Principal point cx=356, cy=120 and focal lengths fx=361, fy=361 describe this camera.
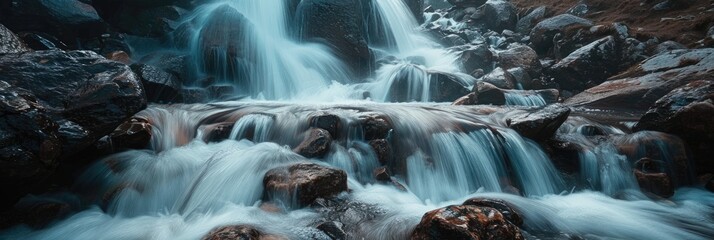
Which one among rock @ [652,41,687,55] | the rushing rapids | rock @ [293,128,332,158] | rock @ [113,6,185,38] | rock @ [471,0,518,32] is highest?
rock @ [471,0,518,32]

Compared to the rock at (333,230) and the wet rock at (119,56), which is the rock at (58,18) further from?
the rock at (333,230)

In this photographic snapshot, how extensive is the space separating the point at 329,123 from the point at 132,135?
3179 mm

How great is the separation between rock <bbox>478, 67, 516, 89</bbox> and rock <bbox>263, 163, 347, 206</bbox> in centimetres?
853

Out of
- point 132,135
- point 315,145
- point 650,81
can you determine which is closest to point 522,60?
point 650,81

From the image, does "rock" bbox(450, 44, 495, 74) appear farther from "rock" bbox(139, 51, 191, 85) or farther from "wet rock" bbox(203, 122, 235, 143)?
"wet rock" bbox(203, 122, 235, 143)

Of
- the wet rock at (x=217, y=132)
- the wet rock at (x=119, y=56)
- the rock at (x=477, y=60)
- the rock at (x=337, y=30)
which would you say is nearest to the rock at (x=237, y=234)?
the wet rock at (x=217, y=132)

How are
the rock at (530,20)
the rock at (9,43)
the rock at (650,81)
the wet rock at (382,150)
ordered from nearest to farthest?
the wet rock at (382,150), the rock at (9,43), the rock at (650,81), the rock at (530,20)

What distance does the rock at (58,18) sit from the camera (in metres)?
9.57

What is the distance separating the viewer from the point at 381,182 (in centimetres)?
562

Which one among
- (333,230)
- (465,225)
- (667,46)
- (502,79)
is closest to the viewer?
(465,225)

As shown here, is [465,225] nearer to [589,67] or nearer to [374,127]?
[374,127]

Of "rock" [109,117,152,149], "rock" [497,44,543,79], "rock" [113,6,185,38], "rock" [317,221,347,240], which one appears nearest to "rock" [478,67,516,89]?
"rock" [497,44,543,79]

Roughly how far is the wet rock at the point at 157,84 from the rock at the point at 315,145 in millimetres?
5201

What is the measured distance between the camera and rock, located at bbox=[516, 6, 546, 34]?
21.3 m
